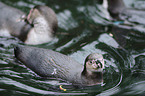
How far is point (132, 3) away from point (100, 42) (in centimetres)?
347

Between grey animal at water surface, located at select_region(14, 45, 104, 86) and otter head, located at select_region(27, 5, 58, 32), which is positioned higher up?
otter head, located at select_region(27, 5, 58, 32)

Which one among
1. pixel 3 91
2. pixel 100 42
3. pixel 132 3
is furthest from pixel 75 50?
pixel 132 3

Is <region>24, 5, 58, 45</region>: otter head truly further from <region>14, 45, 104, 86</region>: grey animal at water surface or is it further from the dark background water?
<region>14, 45, 104, 86</region>: grey animal at water surface

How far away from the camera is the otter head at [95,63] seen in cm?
514

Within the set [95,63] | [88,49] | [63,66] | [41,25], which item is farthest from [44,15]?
[95,63]

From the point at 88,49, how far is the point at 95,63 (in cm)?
165

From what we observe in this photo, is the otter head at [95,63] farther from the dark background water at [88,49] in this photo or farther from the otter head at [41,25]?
the otter head at [41,25]

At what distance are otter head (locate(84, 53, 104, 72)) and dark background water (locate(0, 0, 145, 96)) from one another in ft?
1.32

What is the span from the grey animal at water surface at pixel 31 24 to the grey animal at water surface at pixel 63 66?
4.38 ft

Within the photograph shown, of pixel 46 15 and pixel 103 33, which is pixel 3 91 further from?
pixel 103 33

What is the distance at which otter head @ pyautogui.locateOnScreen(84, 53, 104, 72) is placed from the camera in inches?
203

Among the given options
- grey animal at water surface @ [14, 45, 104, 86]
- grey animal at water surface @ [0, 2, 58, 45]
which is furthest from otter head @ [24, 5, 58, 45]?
grey animal at water surface @ [14, 45, 104, 86]

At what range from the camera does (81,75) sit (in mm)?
5344

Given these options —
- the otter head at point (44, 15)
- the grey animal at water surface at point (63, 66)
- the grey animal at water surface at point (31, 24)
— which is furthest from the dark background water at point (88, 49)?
the otter head at point (44, 15)
